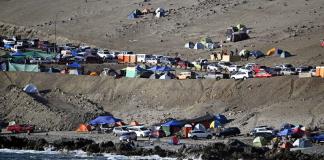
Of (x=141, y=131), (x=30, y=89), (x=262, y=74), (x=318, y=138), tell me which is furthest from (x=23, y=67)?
(x=318, y=138)

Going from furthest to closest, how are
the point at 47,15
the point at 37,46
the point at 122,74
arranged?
the point at 47,15 → the point at 37,46 → the point at 122,74

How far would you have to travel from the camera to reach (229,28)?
282 ft

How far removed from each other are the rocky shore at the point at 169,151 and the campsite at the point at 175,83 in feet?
0.20

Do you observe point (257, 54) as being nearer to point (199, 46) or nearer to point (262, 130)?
point (199, 46)

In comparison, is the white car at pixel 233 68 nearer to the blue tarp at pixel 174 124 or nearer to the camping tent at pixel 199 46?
the camping tent at pixel 199 46

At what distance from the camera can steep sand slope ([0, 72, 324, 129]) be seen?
54.9 meters

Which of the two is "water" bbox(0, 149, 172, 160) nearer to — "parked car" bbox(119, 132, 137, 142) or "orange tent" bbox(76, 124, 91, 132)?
"parked car" bbox(119, 132, 137, 142)

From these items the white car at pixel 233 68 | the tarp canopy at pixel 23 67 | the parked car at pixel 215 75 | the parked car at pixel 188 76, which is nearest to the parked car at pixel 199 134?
the parked car at pixel 215 75

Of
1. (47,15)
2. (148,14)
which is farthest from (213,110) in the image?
(47,15)

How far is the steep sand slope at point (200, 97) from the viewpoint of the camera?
5491cm

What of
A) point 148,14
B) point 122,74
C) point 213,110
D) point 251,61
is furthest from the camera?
point 148,14

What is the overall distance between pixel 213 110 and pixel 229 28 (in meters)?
29.1

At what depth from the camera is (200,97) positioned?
59.8 m

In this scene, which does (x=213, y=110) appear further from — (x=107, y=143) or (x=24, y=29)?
(x=24, y=29)
